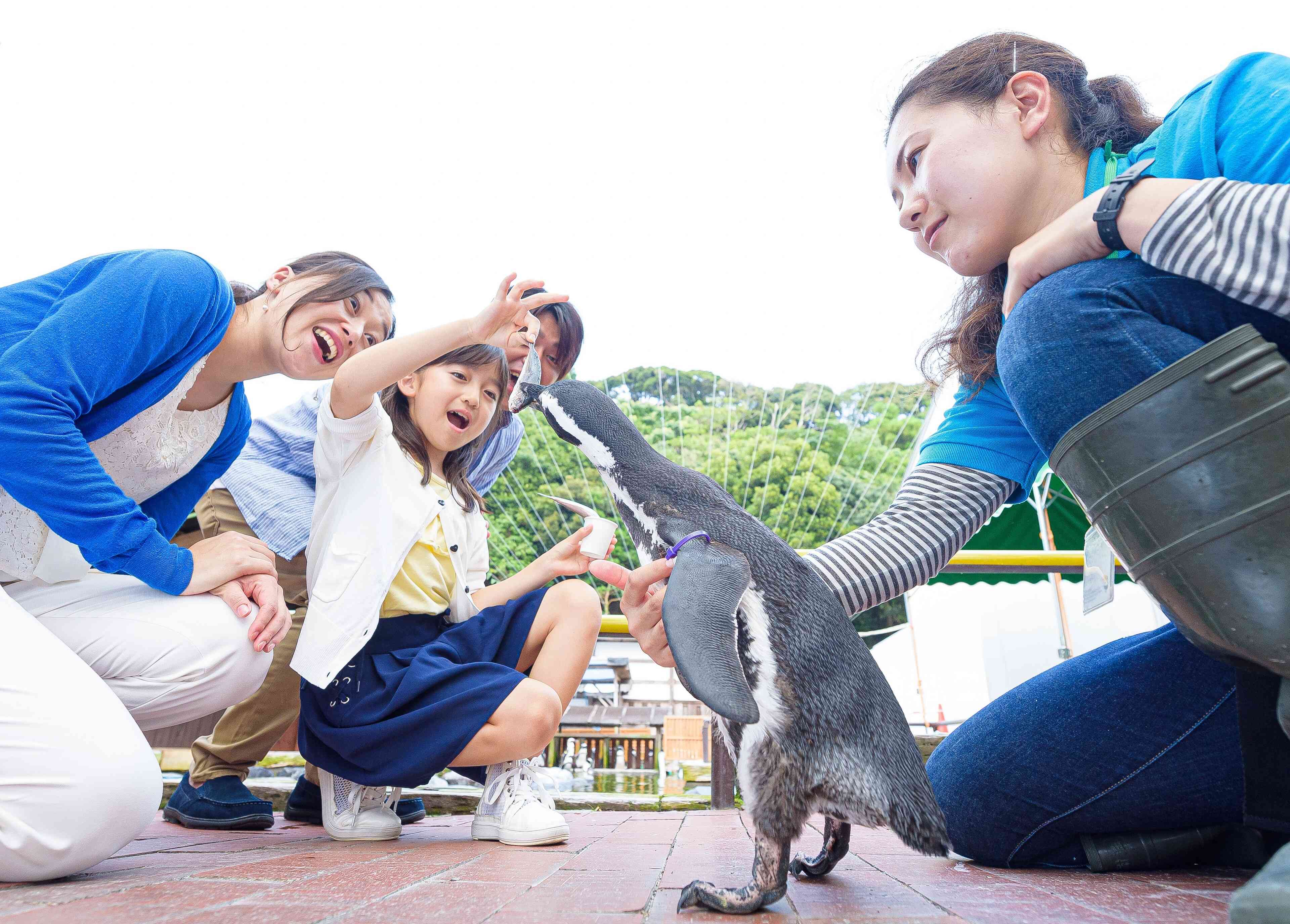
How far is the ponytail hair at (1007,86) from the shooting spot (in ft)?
4.90

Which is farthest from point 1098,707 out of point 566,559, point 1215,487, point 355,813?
point 355,813

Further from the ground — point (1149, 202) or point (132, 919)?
point (1149, 202)

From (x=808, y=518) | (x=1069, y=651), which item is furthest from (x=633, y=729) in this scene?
(x=808, y=518)

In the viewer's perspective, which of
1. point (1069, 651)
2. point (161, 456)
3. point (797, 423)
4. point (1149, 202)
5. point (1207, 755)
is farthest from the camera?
point (797, 423)

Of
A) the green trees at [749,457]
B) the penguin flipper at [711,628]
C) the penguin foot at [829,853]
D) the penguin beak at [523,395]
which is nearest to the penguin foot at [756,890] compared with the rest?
the penguin flipper at [711,628]

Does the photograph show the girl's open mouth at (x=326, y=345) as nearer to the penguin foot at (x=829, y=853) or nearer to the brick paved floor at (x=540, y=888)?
the brick paved floor at (x=540, y=888)

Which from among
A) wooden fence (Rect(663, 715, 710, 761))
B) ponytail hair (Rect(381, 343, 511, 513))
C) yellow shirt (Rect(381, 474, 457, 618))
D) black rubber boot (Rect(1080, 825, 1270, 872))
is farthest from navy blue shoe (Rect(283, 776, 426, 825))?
wooden fence (Rect(663, 715, 710, 761))

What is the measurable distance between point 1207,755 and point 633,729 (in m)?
6.90

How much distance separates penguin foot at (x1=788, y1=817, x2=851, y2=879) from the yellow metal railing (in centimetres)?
148

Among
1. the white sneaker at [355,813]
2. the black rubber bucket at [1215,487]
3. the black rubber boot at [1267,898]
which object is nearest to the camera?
the black rubber boot at [1267,898]

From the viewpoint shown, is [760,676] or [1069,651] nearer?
[760,676]

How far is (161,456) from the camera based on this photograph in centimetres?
181

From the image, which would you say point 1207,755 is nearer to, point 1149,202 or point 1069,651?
point 1149,202

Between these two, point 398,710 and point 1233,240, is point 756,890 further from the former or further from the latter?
point 398,710
